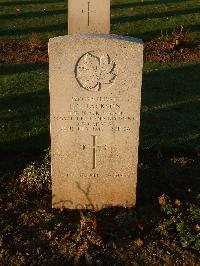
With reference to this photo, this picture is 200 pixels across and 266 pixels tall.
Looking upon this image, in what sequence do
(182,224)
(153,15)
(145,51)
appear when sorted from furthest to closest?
(153,15) → (145,51) → (182,224)

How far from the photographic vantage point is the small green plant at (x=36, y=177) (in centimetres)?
606

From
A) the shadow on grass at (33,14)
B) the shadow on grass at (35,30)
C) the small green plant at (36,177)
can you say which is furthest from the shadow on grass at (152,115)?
the shadow on grass at (33,14)

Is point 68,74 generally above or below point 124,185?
above

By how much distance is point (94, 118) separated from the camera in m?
5.18

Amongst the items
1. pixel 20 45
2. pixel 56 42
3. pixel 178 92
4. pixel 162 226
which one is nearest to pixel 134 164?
pixel 162 226

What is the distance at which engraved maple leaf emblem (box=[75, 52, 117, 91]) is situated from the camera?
16.0ft

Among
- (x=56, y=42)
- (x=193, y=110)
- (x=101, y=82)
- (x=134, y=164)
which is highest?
(x=56, y=42)

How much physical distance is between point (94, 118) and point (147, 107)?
13.5ft

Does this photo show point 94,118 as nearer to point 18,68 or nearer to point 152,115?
point 152,115

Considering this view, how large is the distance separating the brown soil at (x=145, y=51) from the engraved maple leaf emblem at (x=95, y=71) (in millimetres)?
7245

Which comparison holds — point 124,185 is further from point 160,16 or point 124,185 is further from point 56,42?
point 160,16

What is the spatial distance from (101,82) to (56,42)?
60 cm

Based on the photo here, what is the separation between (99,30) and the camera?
1077 cm

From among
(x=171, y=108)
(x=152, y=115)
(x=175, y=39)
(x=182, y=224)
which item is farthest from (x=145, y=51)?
(x=182, y=224)
